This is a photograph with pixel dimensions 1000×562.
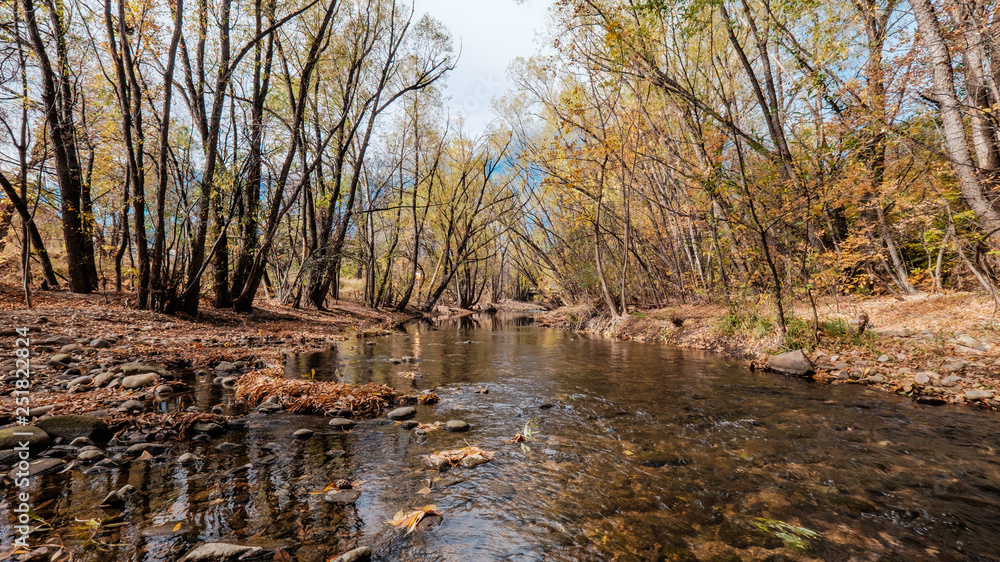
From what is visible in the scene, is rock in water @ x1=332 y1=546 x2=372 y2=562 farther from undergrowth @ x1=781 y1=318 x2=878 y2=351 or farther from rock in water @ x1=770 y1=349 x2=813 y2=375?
undergrowth @ x1=781 y1=318 x2=878 y2=351

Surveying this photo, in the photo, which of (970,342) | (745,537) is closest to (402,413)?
(745,537)

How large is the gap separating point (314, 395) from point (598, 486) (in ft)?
12.2

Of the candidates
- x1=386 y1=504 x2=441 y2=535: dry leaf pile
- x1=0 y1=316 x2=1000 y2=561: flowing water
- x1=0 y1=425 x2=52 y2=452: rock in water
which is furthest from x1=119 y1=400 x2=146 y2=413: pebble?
x1=386 y1=504 x2=441 y2=535: dry leaf pile

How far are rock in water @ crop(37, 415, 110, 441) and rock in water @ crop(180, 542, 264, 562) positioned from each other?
2521mm

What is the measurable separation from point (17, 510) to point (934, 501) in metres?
6.32

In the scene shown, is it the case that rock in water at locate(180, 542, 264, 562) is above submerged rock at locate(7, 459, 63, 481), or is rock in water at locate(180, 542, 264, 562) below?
below

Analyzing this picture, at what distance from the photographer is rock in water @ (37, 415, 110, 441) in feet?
11.0

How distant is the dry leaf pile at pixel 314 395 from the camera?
15.4ft

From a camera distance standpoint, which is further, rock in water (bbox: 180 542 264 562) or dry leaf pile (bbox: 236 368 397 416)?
dry leaf pile (bbox: 236 368 397 416)

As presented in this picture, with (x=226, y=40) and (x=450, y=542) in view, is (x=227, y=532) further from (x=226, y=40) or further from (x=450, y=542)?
(x=226, y=40)

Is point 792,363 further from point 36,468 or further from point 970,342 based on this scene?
point 36,468

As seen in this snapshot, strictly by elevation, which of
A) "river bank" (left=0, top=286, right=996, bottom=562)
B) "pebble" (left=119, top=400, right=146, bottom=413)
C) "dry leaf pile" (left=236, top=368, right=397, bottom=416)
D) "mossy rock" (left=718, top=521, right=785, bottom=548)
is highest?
"pebble" (left=119, top=400, right=146, bottom=413)

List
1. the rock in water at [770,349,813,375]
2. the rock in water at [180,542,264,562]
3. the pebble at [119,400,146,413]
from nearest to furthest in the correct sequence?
1. the rock in water at [180,542,264,562]
2. the pebble at [119,400,146,413]
3. the rock in water at [770,349,813,375]

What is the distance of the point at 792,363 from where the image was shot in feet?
23.2
